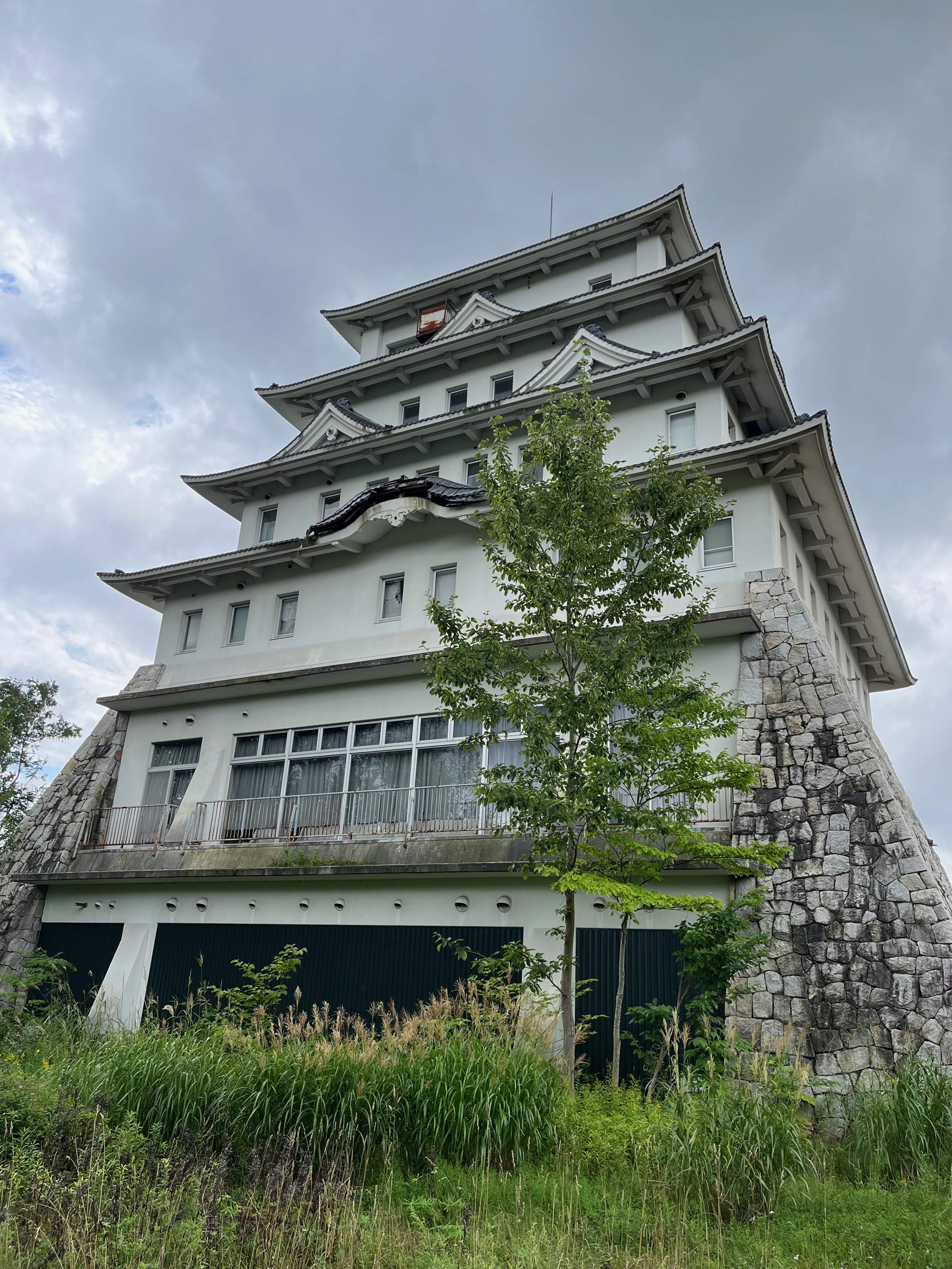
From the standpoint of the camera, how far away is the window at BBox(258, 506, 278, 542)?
78.4 ft

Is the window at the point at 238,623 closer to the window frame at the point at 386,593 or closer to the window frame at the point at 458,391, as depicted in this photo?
the window frame at the point at 386,593

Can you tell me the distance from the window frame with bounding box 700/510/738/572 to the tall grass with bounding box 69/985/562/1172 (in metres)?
9.12

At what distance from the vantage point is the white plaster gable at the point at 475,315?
2292 cm

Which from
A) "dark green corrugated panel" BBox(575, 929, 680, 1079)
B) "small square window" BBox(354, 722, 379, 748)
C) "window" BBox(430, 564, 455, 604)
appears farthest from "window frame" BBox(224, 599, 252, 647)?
"dark green corrugated panel" BBox(575, 929, 680, 1079)

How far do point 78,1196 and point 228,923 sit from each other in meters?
11.8

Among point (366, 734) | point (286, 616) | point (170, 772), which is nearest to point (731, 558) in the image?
point (366, 734)

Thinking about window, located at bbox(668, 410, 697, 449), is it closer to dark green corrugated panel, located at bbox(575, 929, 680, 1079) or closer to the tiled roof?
the tiled roof

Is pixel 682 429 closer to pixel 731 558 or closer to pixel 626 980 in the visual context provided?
pixel 731 558

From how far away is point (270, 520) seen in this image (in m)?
24.2

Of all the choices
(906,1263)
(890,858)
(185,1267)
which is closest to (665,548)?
(890,858)

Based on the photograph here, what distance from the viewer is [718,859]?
12.0 metres

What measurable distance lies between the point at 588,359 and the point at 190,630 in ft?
38.3

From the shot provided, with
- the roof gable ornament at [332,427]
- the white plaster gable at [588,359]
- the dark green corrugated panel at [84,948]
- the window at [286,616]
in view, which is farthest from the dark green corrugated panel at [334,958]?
the roof gable ornament at [332,427]

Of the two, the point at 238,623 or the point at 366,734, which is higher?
the point at 238,623
